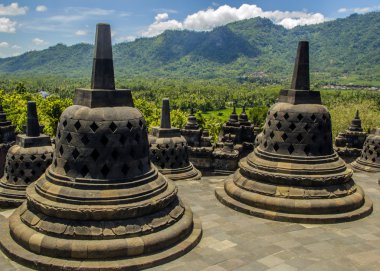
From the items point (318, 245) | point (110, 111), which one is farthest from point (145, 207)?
point (318, 245)

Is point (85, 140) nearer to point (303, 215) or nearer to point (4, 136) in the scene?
point (303, 215)

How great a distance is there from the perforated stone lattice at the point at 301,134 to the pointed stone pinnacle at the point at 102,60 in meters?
6.18

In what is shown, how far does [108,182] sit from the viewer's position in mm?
9508

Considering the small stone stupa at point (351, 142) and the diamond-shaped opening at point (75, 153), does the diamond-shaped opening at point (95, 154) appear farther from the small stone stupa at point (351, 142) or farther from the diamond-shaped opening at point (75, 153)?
the small stone stupa at point (351, 142)

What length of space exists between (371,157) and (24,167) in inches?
776

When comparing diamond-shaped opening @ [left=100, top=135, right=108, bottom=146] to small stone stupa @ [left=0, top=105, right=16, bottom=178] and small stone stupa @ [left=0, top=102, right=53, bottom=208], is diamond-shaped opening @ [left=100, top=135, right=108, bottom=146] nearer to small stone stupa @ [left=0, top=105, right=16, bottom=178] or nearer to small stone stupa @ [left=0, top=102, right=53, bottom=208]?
small stone stupa @ [left=0, top=102, right=53, bottom=208]

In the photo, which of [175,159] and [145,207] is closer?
[145,207]

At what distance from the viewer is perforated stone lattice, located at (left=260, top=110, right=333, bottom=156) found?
12789 mm

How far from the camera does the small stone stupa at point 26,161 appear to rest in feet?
52.4

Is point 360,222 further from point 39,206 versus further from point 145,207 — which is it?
point 39,206

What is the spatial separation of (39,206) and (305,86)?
946 cm

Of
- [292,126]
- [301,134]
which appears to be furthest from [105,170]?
[301,134]

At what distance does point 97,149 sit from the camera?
9562 millimetres

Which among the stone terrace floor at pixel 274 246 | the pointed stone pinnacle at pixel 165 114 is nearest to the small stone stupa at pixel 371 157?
the stone terrace floor at pixel 274 246
